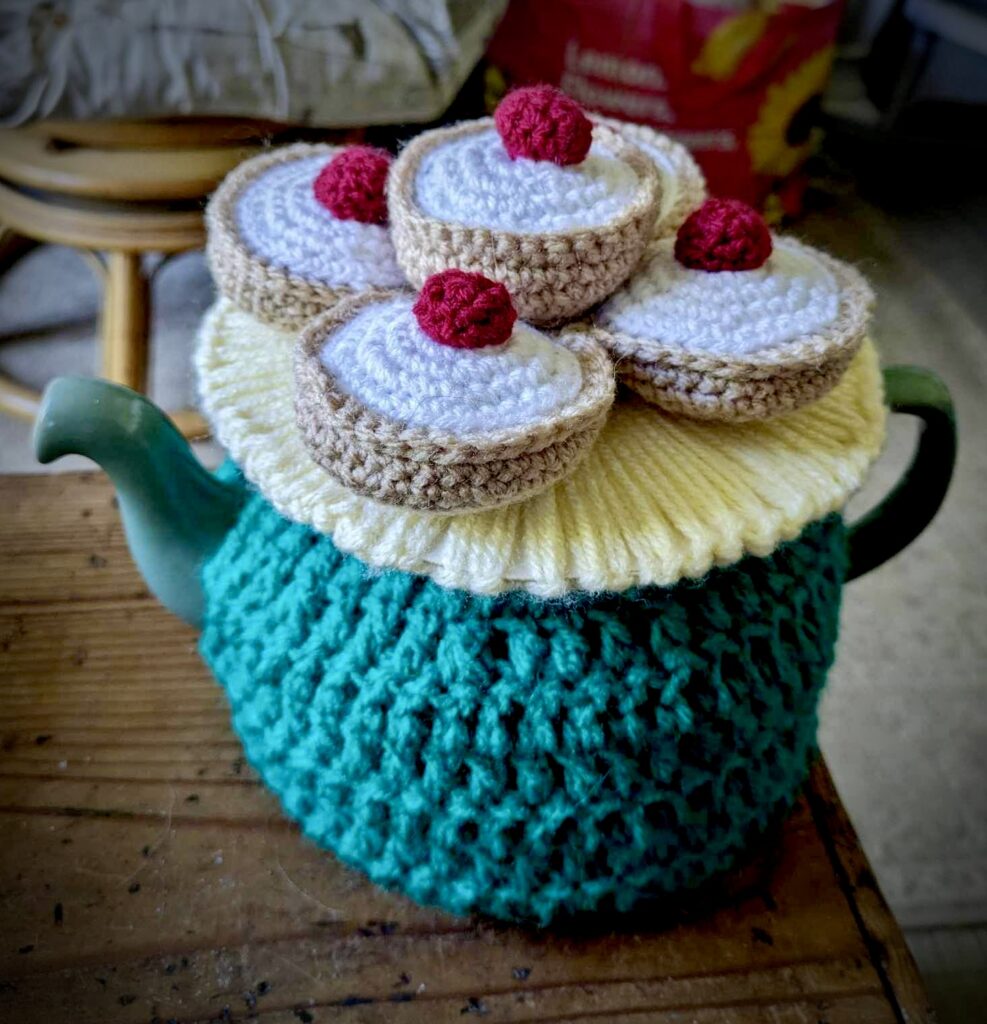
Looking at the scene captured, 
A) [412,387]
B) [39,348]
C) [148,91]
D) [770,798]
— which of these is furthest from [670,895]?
[39,348]

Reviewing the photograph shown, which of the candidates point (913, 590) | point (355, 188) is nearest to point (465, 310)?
point (355, 188)

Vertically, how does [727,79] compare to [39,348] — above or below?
above

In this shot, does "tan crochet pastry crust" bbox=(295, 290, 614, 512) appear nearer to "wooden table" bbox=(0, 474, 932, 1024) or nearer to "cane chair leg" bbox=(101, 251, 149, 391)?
"wooden table" bbox=(0, 474, 932, 1024)

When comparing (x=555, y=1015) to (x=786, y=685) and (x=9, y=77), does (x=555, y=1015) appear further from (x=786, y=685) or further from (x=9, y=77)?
(x=9, y=77)

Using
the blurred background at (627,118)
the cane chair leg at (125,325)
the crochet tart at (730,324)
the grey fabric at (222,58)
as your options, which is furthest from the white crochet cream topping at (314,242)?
the cane chair leg at (125,325)

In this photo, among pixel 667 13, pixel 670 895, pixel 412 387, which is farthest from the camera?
pixel 667 13

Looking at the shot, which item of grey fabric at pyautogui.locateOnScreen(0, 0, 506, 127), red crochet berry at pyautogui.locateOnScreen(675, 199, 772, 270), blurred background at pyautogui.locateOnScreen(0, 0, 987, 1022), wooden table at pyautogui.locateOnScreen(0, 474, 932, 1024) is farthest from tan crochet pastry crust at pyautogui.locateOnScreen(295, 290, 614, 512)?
grey fabric at pyautogui.locateOnScreen(0, 0, 506, 127)
